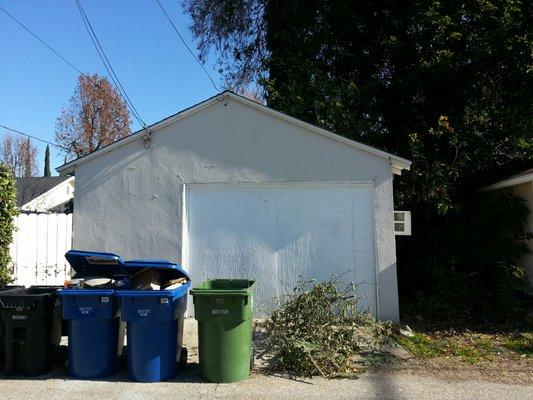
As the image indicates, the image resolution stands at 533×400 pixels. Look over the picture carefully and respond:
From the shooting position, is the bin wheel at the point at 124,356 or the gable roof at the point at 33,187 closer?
the bin wheel at the point at 124,356

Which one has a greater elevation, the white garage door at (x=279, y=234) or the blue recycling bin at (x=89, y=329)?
the white garage door at (x=279, y=234)

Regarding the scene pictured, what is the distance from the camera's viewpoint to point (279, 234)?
8555mm

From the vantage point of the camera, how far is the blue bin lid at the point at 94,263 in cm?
613

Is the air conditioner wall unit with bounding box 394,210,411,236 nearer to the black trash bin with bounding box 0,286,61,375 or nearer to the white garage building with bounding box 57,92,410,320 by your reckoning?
the white garage building with bounding box 57,92,410,320

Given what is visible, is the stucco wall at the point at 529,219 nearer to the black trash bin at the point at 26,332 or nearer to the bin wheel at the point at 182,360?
the bin wheel at the point at 182,360

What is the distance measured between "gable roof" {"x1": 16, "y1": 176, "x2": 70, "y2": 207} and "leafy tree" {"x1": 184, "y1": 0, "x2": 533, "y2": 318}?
17.2 meters

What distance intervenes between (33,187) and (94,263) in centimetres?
2264

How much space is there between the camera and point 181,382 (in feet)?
18.7

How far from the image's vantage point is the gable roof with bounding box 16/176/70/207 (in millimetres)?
25362

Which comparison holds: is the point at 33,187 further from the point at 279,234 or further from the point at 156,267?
the point at 156,267

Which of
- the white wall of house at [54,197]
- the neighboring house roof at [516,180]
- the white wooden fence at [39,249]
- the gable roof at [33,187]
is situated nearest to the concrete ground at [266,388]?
the neighboring house roof at [516,180]

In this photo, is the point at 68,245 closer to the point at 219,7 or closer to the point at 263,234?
the point at 263,234

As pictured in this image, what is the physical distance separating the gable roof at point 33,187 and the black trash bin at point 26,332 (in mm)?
20669

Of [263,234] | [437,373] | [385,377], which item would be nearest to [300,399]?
[385,377]
